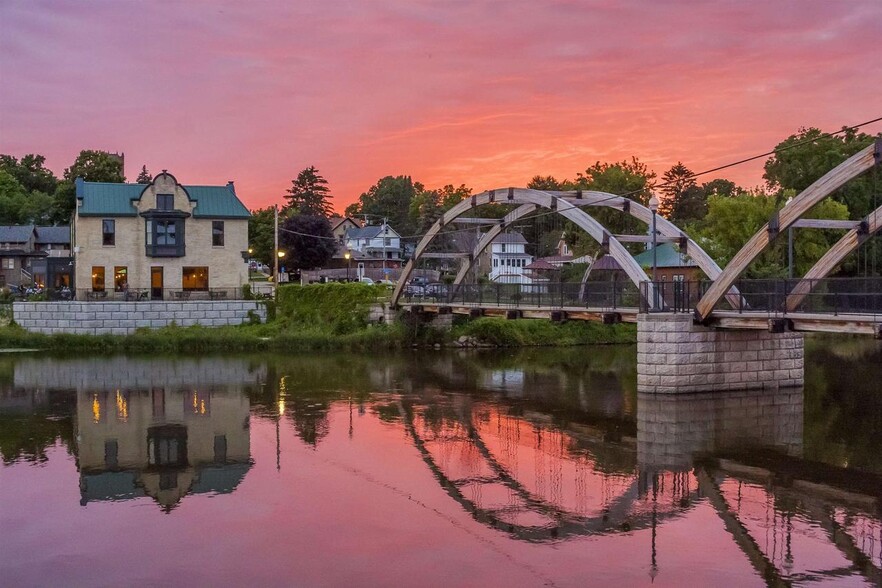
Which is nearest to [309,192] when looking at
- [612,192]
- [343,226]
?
[343,226]

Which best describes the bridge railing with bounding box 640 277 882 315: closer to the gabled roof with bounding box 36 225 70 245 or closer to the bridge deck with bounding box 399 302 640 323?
the bridge deck with bounding box 399 302 640 323

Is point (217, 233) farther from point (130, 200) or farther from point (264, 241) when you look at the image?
point (264, 241)

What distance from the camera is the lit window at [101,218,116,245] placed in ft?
169

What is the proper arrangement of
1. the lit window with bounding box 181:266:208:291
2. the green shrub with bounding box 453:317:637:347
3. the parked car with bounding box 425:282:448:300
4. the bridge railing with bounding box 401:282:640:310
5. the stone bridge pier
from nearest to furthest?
the stone bridge pier
the bridge railing with bounding box 401:282:640:310
the parked car with bounding box 425:282:448:300
the green shrub with bounding box 453:317:637:347
the lit window with bounding box 181:266:208:291

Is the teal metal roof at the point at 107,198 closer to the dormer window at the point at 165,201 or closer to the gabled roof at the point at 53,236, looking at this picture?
the dormer window at the point at 165,201

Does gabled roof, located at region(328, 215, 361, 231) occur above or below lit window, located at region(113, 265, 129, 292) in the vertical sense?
above

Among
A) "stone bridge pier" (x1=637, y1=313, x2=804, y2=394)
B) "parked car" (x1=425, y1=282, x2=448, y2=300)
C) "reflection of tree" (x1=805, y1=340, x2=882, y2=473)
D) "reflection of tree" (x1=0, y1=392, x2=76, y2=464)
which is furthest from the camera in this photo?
"parked car" (x1=425, y1=282, x2=448, y2=300)

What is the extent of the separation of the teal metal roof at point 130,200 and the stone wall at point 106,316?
236 inches

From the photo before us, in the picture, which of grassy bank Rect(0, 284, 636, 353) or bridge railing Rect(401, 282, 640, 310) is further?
grassy bank Rect(0, 284, 636, 353)

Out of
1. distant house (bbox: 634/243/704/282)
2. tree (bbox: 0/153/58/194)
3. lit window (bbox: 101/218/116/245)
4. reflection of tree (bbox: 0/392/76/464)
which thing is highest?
tree (bbox: 0/153/58/194)

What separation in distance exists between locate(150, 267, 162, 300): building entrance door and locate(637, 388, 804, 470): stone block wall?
110 ft

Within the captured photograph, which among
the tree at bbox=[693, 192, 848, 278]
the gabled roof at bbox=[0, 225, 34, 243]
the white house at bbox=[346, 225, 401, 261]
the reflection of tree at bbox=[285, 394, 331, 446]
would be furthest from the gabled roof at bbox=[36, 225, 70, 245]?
the reflection of tree at bbox=[285, 394, 331, 446]

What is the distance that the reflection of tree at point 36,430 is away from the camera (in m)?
21.9

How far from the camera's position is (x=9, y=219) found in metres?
103
